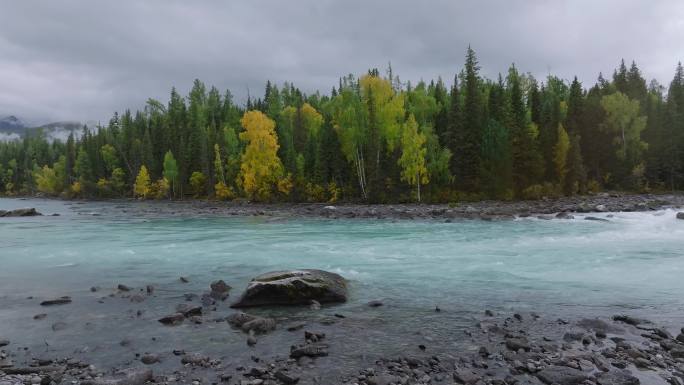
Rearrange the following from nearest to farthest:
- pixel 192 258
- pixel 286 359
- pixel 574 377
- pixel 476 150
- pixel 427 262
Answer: pixel 574 377 → pixel 286 359 → pixel 427 262 → pixel 192 258 → pixel 476 150

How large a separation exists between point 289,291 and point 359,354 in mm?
4503

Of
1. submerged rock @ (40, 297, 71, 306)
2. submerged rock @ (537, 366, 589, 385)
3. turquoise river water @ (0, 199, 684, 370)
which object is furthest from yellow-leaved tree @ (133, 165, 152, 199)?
submerged rock @ (537, 366, 589, 385)

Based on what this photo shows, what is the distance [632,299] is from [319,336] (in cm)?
982

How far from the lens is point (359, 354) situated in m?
9.93

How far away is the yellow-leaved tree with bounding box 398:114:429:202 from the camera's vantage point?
199ft

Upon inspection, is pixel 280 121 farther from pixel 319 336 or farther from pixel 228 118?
pixel 319 336

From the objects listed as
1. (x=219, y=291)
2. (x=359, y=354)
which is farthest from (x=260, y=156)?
(x=359, y=354)

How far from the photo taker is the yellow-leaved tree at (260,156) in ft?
232

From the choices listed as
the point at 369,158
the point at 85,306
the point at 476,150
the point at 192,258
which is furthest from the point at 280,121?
the point at 85,306

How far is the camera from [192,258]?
23.1 meters

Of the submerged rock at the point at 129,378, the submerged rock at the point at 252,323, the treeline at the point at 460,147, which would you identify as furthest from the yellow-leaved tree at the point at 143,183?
the submerged rock at the point at 129,378

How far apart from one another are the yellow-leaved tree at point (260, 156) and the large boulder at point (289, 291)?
5733 cm

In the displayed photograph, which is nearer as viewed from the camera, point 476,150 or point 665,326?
point 665,326

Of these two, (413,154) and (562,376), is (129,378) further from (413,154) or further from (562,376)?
(413,154)
